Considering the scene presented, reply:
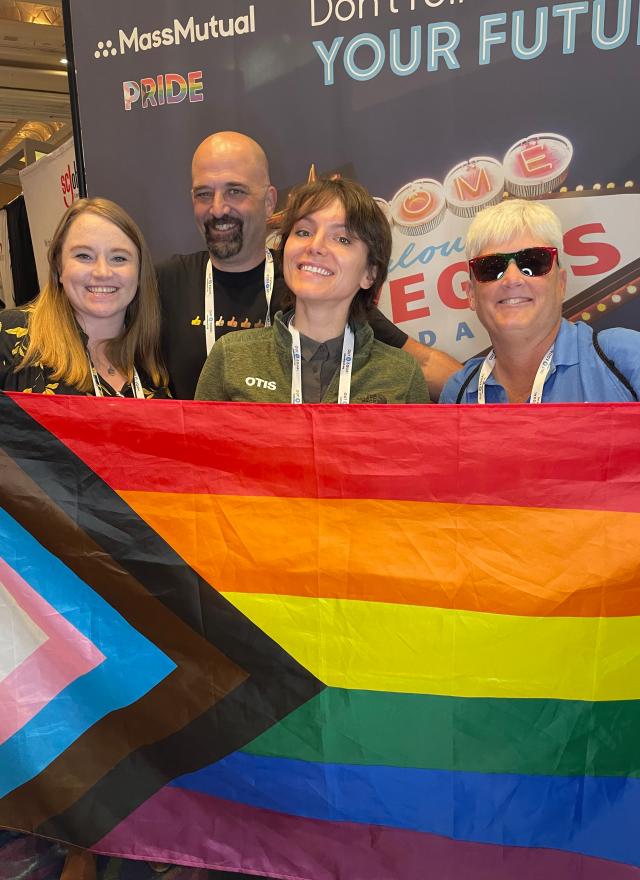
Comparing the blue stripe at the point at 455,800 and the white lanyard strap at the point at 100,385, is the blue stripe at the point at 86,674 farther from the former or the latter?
the white lanyard strap at the point at 100,385

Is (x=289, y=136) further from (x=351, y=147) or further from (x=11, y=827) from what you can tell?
(x=11, y=827)

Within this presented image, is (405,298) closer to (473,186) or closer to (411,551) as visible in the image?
(473,186)

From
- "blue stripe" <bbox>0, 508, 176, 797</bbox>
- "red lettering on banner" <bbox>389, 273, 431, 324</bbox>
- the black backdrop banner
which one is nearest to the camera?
"blue stripe" <bbox>0, 508, 176, 797</bbox>

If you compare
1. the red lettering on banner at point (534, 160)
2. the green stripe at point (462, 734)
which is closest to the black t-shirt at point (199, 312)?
the red lettering on banner at point (534, 160)

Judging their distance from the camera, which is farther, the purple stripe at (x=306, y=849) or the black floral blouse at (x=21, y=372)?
the black floral blouse at (x=21, y=372)

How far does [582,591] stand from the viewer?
1.36 metres

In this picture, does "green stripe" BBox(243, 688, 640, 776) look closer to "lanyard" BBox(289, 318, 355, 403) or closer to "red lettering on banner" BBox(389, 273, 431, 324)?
"lanyard" BBox(289, 318, 355, 403)

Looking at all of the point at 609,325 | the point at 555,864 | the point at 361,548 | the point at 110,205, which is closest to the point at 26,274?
the point at 110,205

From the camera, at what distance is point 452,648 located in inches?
56.1

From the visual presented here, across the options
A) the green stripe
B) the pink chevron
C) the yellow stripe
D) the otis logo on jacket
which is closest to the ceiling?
the otis logo on jacket

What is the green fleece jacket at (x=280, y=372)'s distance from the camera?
1.84 m

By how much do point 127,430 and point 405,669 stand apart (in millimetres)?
801

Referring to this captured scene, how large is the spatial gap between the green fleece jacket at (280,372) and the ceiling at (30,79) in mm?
4525

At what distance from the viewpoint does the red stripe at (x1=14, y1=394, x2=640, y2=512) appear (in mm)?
1356
